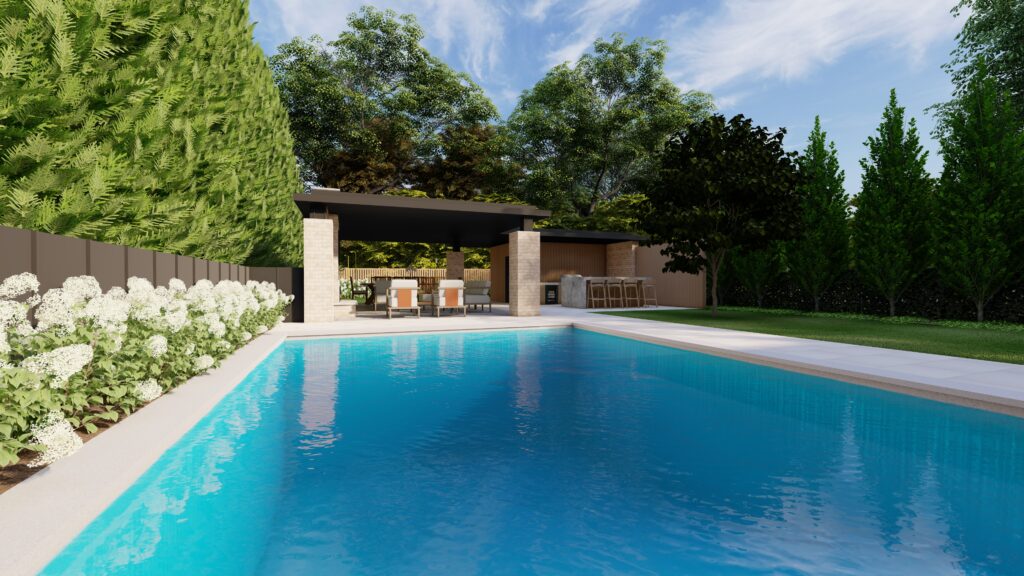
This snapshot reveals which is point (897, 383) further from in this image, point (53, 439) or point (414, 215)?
point (414, 215)

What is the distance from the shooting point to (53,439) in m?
3.04

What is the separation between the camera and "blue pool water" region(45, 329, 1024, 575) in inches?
103

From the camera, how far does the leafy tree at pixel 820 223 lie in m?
17.0

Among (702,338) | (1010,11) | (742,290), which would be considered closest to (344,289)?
(742,290)

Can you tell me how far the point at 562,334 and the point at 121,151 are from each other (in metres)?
9.20

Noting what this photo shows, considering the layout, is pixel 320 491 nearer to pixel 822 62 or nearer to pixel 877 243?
pixel 877 243

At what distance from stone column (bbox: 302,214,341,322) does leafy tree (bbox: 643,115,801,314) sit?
9018 mm

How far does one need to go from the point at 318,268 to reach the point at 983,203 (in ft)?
57.8

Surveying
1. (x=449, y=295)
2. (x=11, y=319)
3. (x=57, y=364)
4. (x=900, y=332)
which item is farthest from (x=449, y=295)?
(x=57, y=364)

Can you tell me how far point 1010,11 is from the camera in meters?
19.6

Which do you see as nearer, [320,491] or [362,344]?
[320,491]

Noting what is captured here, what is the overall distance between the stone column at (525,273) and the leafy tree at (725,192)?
3507mm

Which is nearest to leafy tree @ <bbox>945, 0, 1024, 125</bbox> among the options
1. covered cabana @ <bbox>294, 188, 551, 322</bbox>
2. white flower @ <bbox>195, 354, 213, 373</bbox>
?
covered cabana @ <bbox>294, 188, 551, 322</bbox>

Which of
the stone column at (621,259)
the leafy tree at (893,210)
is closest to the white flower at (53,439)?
the leafy tree at (893,210)
